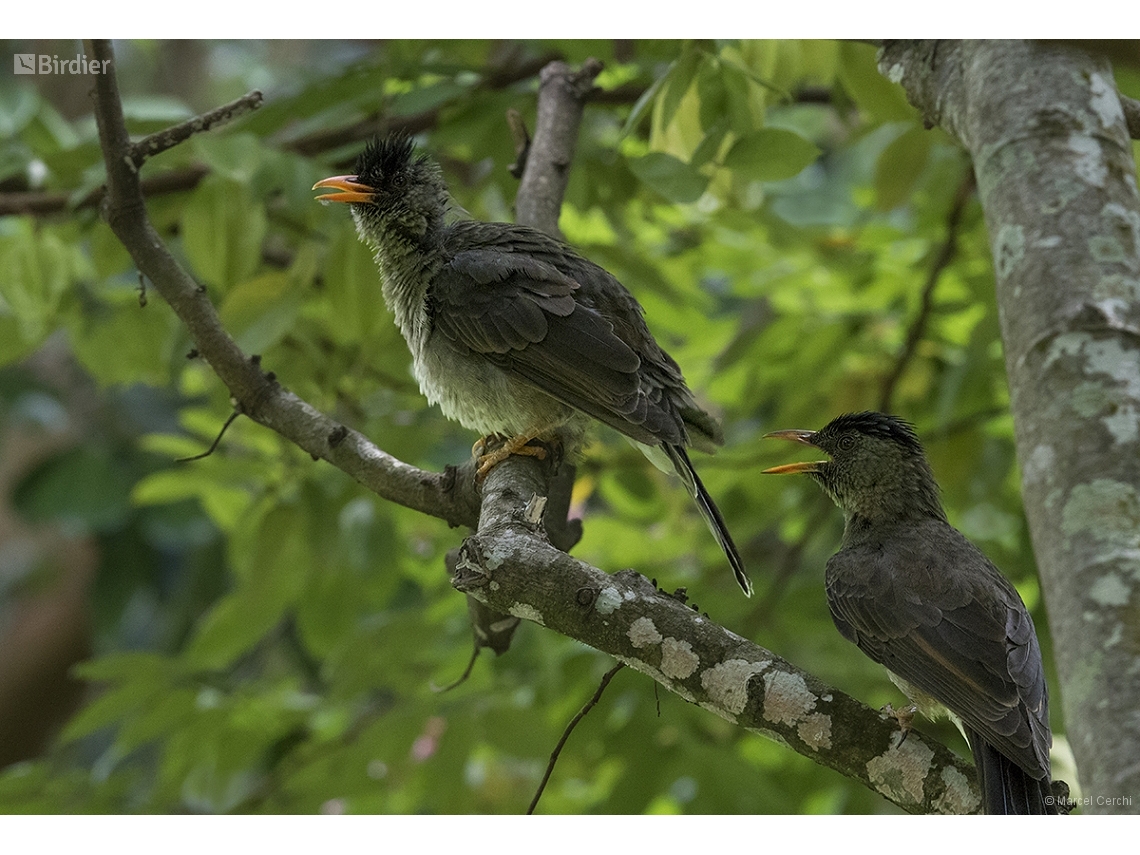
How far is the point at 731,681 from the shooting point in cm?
129

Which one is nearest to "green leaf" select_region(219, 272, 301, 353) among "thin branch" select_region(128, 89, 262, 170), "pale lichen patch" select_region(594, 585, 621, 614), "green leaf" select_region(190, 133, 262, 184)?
"green leaf" select_region(190, 133, 262, 184)

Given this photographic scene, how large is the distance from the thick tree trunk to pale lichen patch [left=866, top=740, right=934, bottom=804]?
0.60 ft

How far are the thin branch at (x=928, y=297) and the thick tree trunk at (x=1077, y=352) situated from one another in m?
0.99

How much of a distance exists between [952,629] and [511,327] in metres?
0.87

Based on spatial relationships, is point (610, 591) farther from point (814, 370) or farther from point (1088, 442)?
point (814, 370)

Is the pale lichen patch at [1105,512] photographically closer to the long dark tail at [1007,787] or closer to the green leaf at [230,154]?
the long dark tail at [1007,787]

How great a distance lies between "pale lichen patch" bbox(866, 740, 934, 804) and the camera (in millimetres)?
1291


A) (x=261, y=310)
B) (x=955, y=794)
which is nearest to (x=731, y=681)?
(x=955, y=794)

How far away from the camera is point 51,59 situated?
7.06 feet

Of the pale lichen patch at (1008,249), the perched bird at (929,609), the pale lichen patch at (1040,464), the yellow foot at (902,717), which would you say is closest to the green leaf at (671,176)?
the perched bird at (929,609)

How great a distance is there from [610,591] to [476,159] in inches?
62.5

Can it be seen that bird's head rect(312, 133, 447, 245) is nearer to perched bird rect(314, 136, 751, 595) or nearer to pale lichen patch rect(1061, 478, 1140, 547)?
perched bird rect(314, 136, 751, 595)

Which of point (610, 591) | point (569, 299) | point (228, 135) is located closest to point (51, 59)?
point (228, 135)

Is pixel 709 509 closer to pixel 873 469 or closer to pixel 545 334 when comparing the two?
pixel 873 469
